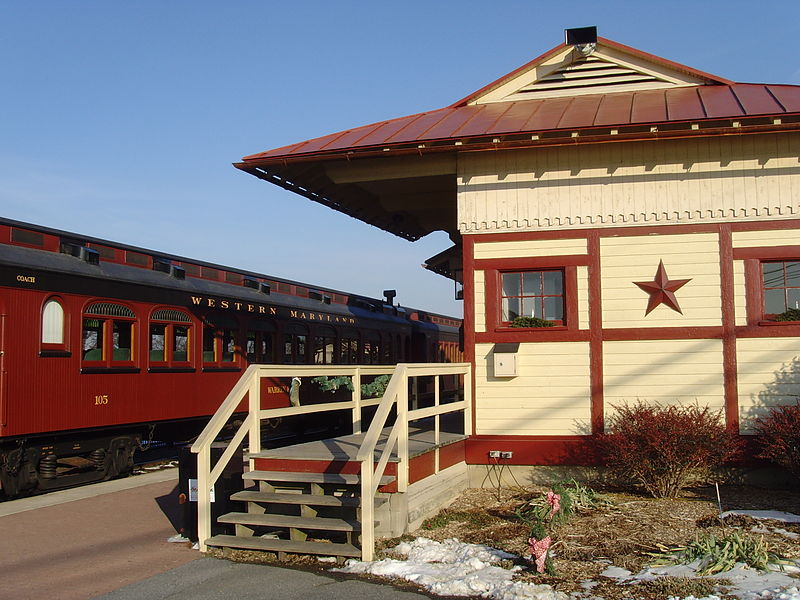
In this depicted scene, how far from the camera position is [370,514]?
6.95m

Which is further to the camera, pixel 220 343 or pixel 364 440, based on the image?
pixel 220 343

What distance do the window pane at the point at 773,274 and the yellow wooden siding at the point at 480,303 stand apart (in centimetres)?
355

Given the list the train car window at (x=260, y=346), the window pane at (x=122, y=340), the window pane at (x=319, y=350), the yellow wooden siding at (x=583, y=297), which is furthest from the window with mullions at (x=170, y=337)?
the yellow wooden siding at (x=583, y=297)

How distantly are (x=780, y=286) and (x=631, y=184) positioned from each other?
2248 millimetres

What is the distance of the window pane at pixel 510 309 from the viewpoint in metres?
10.9

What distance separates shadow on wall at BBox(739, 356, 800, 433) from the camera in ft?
32.7

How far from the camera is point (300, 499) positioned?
7.63 metres

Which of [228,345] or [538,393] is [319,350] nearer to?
[228,345]

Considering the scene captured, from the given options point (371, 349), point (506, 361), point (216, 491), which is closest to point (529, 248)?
point (506, 361)

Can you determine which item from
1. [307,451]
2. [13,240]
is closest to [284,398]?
[13,240]

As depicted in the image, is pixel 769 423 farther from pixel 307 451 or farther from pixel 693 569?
pixel 307 451

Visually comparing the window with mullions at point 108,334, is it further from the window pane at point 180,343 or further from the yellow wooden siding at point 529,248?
the yellow wooden siding at point 529,248

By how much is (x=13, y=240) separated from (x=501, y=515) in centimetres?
769

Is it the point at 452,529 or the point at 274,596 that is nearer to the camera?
the point at 274,596
